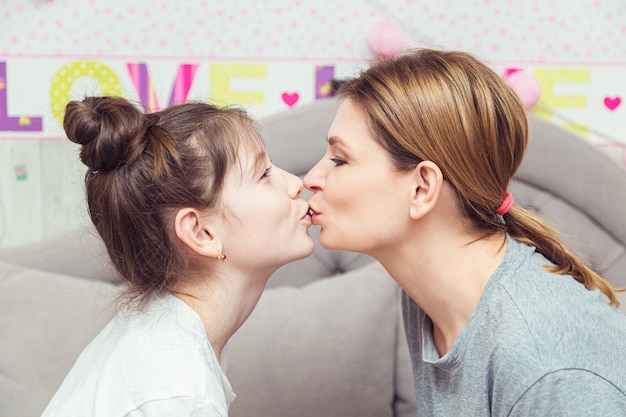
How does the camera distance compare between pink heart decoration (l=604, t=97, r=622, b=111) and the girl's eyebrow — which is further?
pink heart decoration (l=604, t=97, r=622, b=111)

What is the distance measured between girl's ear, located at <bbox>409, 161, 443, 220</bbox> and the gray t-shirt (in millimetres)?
174

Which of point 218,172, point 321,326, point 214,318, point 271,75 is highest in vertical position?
point 271,75

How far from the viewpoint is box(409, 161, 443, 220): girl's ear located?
1.22m

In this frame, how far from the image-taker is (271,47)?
79.7 inches

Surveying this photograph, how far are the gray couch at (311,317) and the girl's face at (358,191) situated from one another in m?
0.41

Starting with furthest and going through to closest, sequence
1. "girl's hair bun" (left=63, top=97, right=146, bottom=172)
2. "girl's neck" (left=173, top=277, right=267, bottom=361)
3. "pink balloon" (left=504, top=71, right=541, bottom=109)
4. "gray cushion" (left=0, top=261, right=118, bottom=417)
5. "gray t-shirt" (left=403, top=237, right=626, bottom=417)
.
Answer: "pink balloon" (left=504, top=71, right=541, bottom=109)
"gray cushion" (left=0, top=261, right=118, bottom=417)
"girl's neck" (left=173, top=277, right=267, bottom=361)
"girl's hair bun" (left=63, top=97, right=146, bottom=172)
"gray t-shirt" (left=403, top=237, right=626, bottom=417)

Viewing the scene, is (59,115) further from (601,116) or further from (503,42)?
(601,116)

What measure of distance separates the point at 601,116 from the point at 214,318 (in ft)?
4.47

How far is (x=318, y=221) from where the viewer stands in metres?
1.37

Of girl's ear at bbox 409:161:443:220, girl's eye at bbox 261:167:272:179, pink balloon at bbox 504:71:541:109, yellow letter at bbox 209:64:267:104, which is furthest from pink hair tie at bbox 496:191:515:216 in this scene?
yellow letter at bbox 209:64:267:104

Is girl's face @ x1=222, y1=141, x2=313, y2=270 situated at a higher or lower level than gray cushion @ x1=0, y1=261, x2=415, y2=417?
higher

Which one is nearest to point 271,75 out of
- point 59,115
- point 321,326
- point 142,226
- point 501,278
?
point 59,115

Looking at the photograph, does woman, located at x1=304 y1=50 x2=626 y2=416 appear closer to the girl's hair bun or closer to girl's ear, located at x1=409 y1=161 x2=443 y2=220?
girl's ear, located at x1=409 y1=161 x2=443 y2=220

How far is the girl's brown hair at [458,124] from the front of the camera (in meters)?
1.21
